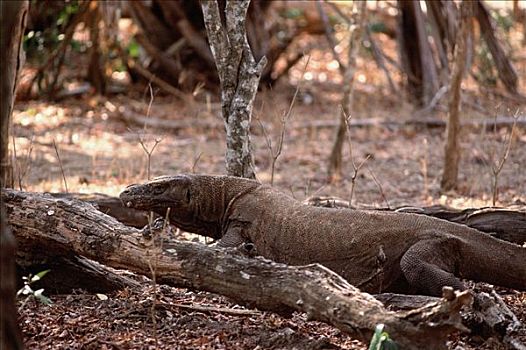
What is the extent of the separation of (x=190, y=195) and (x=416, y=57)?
9.51m

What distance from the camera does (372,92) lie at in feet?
52.1

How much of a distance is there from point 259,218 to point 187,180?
2.05 ft

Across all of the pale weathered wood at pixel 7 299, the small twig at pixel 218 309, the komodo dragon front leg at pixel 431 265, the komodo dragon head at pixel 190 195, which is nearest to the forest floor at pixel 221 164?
the small twig at pixel 218 309

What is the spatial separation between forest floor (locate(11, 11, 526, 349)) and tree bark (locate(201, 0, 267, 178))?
2.09 feet

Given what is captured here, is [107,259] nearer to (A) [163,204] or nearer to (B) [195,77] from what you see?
(A) [163,204]

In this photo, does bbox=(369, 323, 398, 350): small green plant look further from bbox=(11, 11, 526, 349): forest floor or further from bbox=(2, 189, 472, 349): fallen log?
bbox=(11, 11, 526, 349): forest floor

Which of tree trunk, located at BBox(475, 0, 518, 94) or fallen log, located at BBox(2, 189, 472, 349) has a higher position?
tree trunk, located at BBox(475, 0, 518, 94)

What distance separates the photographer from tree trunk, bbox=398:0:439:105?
13867 millimetres

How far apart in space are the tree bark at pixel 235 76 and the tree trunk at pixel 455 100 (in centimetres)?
297

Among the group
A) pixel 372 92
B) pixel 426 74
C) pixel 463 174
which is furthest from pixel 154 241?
pixel 372 92

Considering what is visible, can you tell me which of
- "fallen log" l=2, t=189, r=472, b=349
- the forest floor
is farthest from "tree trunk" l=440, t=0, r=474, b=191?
"fallen log" l=2, t=189, r=472, b=349

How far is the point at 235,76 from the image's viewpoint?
21.1 ft

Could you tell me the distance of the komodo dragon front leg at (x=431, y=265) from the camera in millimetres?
4766

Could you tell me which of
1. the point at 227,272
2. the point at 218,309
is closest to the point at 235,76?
the point at 218,309
